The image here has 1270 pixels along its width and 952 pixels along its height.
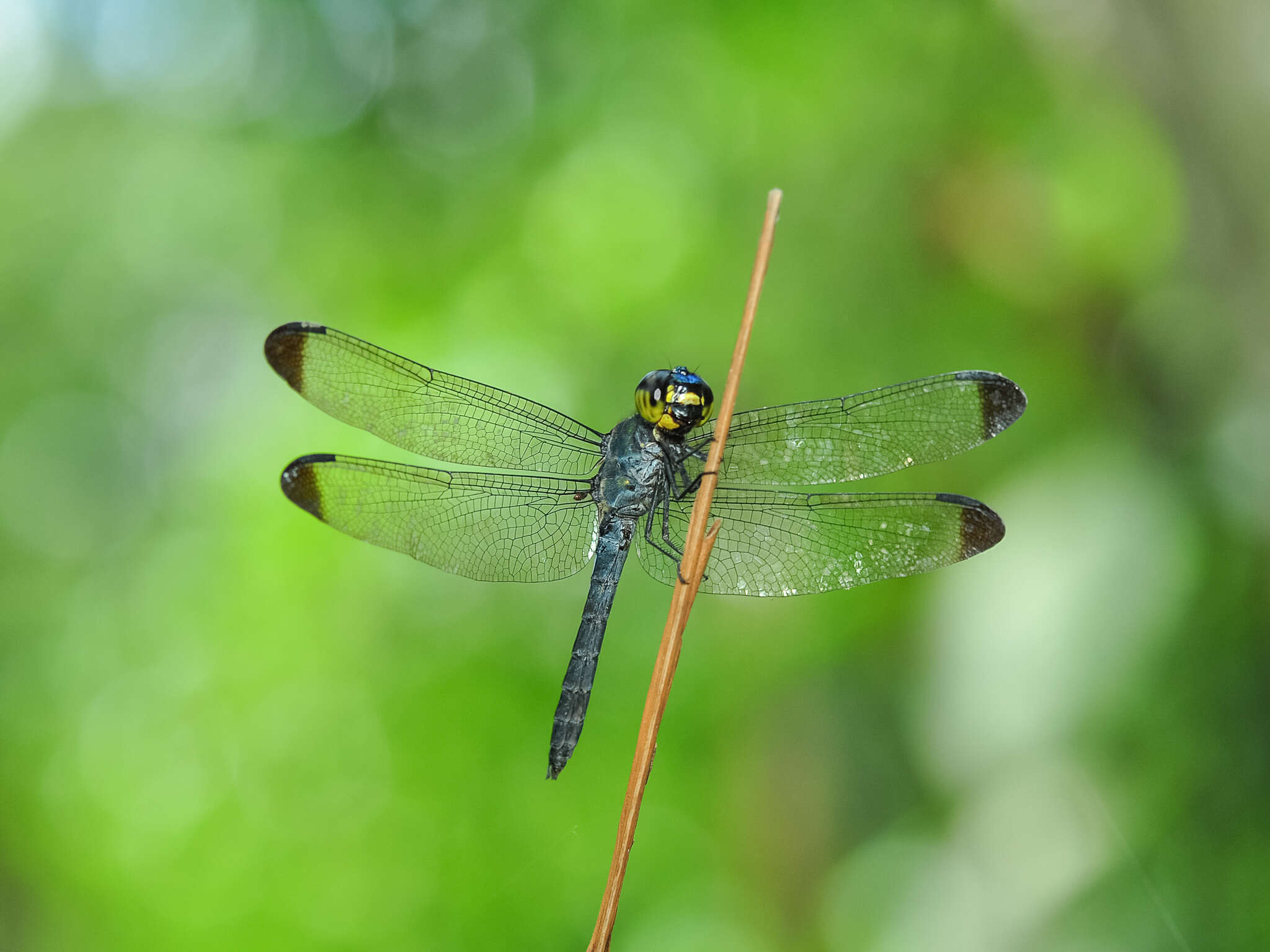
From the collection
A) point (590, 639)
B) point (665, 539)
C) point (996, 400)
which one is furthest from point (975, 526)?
point (590, 639)

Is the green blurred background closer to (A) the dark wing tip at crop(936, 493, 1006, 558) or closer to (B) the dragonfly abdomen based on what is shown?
(A) the dark wing tip at crop(936, 493, 1006, 558)

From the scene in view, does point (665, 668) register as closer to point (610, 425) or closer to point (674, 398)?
point (674, 398)

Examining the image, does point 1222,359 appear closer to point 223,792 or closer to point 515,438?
point 515,438

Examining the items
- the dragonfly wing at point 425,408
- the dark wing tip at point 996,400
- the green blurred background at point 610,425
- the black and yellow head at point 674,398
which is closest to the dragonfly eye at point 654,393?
the black and yellow head at point 674,398

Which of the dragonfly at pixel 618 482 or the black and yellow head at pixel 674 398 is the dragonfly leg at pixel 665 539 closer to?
the dragonfly at pixel 618 482

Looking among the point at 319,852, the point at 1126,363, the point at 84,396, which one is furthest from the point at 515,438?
the point at 84,396

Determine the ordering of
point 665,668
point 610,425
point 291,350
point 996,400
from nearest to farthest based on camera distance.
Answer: point 665,668, point 996,400, point 291,350, point 610,425
